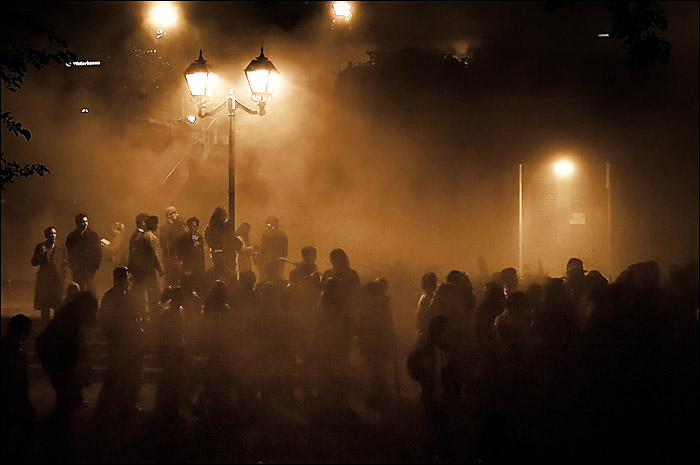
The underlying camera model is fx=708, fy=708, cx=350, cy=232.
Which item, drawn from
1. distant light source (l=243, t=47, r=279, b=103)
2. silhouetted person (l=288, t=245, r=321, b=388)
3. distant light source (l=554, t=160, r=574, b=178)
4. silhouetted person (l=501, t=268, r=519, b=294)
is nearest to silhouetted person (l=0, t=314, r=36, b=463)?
silhouetted person (l=288, t=245, r=321, b=388)

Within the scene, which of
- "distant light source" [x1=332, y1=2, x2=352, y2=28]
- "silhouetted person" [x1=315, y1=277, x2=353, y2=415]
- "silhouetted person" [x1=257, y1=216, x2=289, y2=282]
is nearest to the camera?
"silhouetted person" [x1=315, y1=277, x2=353, y2=415]

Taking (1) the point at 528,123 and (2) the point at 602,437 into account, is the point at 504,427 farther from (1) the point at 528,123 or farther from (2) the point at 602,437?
(1) the point at 528,123

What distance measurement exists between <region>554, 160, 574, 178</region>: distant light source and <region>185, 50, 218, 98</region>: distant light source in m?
5.57

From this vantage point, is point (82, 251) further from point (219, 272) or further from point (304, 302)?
point (304, 302)

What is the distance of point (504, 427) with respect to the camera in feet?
11.6

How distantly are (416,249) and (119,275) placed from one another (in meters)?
6.31

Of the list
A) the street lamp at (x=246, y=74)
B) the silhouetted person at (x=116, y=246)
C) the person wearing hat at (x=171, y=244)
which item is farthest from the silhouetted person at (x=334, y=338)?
the silhouetted person at (x=116, y=246)

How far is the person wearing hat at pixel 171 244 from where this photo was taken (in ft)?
25.6

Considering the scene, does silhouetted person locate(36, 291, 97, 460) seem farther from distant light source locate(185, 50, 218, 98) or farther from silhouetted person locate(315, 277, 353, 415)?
distant light source locate(185, 50, 218, 98)

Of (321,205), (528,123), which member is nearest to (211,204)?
(321,205)

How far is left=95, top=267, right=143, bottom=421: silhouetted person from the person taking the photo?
5.36 m

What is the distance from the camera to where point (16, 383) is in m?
4.52

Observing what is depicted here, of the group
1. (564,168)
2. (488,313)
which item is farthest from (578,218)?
(488,313)

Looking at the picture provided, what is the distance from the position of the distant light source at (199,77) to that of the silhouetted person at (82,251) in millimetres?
1784
